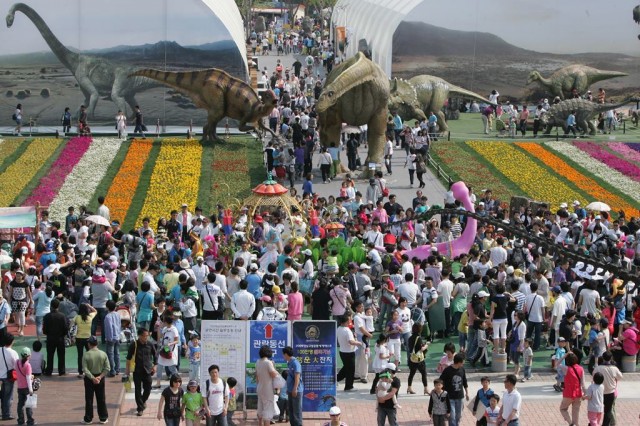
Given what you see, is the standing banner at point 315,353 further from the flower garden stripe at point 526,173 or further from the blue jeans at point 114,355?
the flower garden stripe at point 526,173

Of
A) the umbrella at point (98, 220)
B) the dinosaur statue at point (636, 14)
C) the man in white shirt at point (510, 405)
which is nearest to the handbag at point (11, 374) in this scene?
the man in white shirt at point (510, 405)

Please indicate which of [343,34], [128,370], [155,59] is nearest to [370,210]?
[128,370]

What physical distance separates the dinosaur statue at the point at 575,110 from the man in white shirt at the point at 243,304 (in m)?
26.5

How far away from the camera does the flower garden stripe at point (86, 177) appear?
1510 inches

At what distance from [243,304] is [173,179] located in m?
18.0

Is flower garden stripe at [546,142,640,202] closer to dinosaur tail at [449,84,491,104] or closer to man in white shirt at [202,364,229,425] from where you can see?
dinosaur tail at [449,84,491,104]

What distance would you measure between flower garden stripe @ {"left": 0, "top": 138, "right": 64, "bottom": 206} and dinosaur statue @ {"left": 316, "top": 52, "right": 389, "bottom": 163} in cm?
898

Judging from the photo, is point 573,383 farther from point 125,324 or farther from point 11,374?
point 11,374

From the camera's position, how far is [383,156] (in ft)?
138

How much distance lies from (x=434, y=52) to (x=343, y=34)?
10618 millimetres

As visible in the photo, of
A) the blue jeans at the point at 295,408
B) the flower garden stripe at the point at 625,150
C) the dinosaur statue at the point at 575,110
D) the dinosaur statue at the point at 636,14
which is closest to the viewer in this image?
the blue jeans at the point at 295,408

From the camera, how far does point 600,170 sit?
4341 centimetres

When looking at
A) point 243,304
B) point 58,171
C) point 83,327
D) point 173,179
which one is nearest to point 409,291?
point 243,304

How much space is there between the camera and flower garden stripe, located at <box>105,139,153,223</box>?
1500 inches
